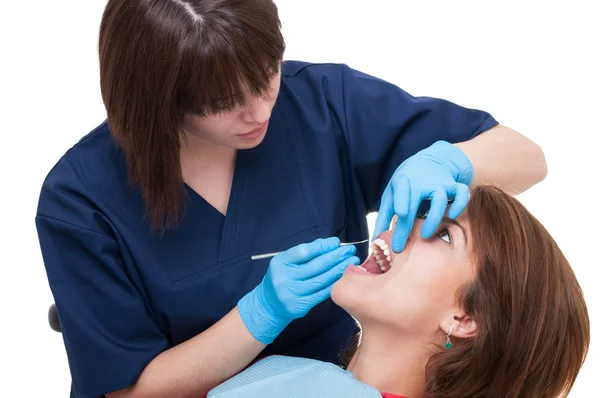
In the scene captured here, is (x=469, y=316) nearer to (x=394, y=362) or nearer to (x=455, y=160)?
(x=394, y=362)

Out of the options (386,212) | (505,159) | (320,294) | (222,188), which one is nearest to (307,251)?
(320,294)

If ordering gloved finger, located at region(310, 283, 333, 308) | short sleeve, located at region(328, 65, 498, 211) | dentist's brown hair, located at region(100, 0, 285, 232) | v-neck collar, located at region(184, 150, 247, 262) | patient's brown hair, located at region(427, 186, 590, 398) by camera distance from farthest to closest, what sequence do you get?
short sleeve, located at region(328, 65, 498, 211)
v-neck collar, located at region(184, 150, 247, 262)
gloved finger, located at region(310, 283, 333, 308)
patient's brown hair, located at region(427, 186, 590, 398)
dentist's brown hair, located at region(100, 0, 285, 232)

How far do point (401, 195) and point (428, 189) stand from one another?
56 mm

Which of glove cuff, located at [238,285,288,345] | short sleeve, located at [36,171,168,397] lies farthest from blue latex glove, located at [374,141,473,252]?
short sleeve, located at [36,171,168,397]

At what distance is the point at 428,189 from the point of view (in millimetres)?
1672

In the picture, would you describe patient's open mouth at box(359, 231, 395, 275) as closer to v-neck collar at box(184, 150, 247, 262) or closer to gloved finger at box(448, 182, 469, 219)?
gloved finger at box(448, 182, 469, 219)

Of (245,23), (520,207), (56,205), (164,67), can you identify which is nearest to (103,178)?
(56,205)

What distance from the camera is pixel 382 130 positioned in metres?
1.92

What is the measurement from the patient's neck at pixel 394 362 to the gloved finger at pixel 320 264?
6.1 inches

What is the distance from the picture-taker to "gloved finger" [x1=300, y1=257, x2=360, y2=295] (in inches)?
65.7

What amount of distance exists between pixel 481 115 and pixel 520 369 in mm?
659

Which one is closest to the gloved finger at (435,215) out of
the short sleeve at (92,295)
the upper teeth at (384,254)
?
the upper teeth at (384,254)

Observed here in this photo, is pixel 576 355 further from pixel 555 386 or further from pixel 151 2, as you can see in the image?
pixel 151 2

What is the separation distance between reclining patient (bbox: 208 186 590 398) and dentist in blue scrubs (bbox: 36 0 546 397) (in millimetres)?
67
